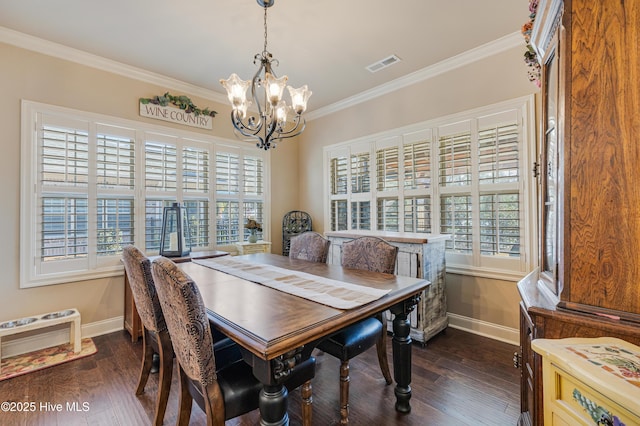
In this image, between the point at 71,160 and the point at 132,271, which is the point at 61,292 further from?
the point at 132,271

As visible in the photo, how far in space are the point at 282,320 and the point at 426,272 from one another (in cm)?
194

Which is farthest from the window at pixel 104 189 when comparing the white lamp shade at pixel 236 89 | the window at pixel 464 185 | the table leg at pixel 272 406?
the table leg at pixel 272 406

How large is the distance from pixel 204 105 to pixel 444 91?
3.10m

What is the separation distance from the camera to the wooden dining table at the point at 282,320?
112 cm

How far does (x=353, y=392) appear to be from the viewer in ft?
6.82

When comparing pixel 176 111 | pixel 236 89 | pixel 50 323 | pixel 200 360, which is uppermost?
pixel 176 111

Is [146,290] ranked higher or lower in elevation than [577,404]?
higher

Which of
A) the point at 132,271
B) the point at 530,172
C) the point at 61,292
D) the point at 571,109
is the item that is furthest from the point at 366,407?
the point at 61,292

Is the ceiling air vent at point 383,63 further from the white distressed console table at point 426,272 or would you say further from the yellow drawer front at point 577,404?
the yellow drawer front at point 577,404

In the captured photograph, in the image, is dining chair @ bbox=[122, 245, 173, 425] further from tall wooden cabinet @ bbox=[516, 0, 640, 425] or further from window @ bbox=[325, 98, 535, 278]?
window @ bbox=[325, 98, 535, 278]

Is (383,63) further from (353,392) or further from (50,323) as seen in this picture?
(50,323)

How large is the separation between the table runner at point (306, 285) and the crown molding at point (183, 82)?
2.51 meters

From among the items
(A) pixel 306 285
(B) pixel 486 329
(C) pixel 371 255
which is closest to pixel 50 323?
(A) pixel 306 285

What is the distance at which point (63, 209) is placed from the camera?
2.92m
